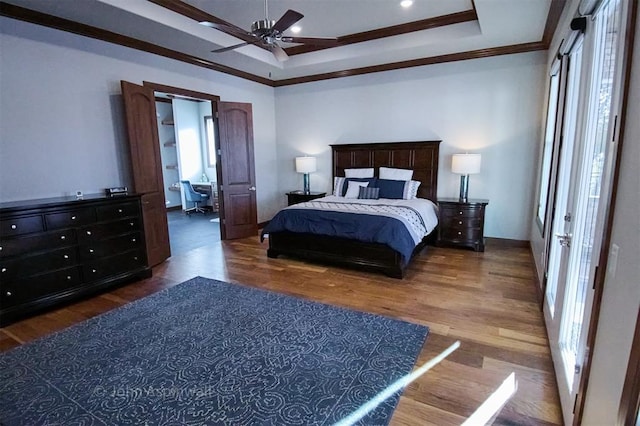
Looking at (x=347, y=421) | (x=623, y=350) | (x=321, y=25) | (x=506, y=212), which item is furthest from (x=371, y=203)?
(x=623, y=350)

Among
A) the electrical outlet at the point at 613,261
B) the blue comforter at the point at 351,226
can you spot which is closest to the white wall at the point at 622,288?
the electrical outlet at the point at 613,261

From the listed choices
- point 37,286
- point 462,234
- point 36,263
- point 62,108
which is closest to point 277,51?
point 62,108

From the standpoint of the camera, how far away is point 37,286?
2.95 metres

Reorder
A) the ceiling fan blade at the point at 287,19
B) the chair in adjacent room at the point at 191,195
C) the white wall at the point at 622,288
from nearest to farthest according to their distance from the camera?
the white wall at the point at 622,288
the ceiling fan blade at the point at 287,19
the chair in adjacent room at the point at 191,195

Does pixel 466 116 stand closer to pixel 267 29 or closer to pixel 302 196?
pixel 302 196

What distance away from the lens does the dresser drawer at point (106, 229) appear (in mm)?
3264

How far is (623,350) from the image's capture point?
1.01 m

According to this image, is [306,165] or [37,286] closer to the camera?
[37,286]

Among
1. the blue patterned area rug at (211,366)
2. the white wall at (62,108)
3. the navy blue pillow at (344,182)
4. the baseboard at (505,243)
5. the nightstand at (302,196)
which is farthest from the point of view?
the nightstand at (302,196)

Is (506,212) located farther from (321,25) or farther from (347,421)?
(347,421)

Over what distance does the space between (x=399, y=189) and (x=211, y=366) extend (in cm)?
375

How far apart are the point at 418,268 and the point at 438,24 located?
3205 mm

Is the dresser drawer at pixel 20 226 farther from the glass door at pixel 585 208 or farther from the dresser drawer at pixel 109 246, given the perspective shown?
the glass door at pixel 585 208

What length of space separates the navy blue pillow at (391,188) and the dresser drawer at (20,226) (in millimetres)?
4206
